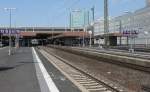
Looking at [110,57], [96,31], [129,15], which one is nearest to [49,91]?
[110,57]

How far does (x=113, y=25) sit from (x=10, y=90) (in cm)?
14510

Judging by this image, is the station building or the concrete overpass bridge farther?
the concrete overpass bridge

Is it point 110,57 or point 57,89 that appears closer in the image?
point 57,89

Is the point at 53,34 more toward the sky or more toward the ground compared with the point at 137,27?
more toward the ground

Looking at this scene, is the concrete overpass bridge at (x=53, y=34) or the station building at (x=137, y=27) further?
the concrete overpass bridge at (x=53, y=34)

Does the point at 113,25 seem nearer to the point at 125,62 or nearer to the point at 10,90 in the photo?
the point at 125,62

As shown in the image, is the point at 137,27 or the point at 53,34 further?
the point at 53,34

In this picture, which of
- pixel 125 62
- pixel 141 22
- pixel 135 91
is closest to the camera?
pixel 135 91

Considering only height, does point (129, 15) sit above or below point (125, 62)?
above

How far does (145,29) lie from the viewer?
11425 cm

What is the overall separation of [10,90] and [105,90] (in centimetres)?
381

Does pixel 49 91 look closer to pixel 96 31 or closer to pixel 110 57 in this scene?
pixel 110 57

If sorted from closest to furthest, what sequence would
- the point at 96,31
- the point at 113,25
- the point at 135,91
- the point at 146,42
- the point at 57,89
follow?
the point at 135,91
the point at 57,89
the point at 146,42
the point at 113,25
the point at 96,31

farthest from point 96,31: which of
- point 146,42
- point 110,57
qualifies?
point 110,57
